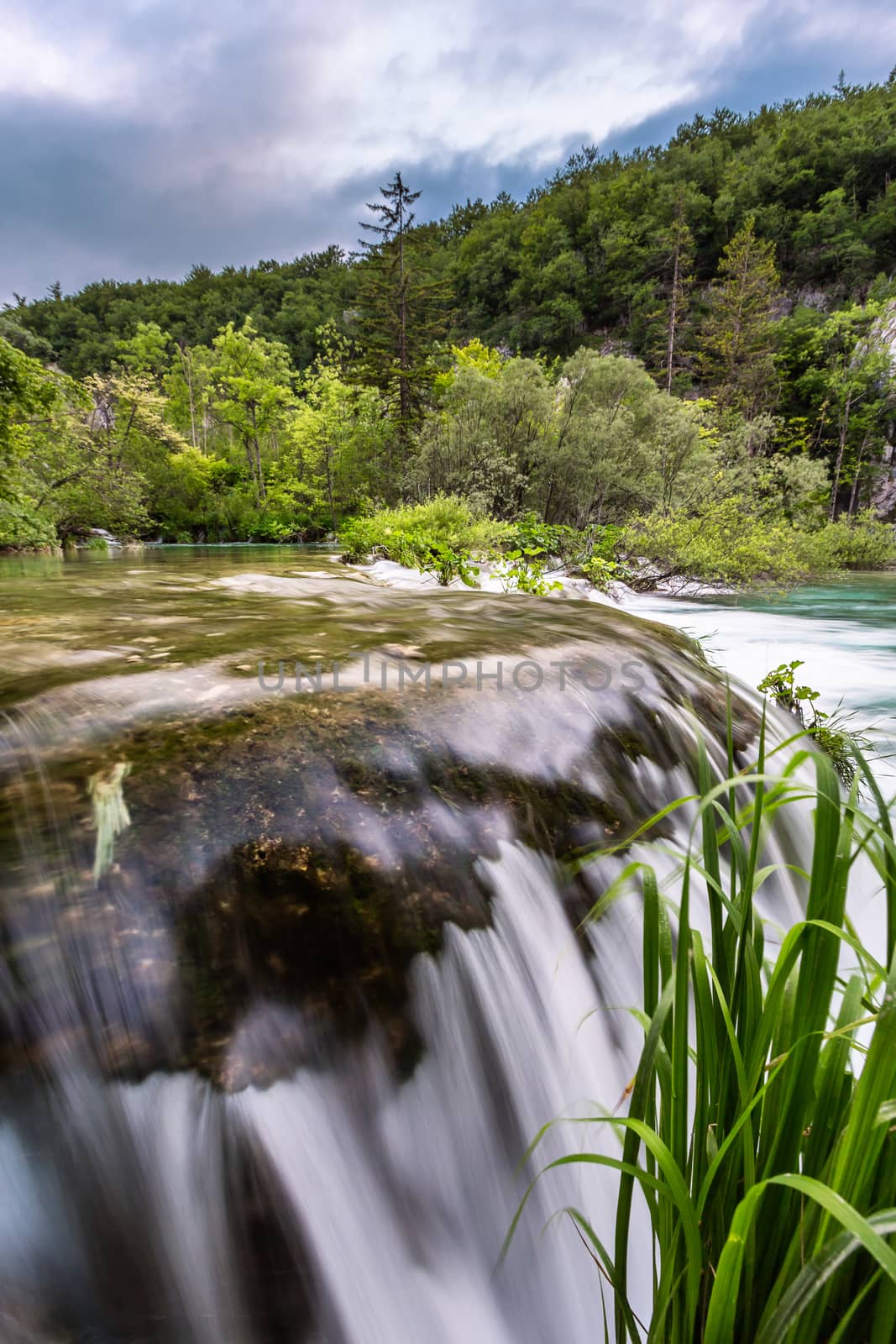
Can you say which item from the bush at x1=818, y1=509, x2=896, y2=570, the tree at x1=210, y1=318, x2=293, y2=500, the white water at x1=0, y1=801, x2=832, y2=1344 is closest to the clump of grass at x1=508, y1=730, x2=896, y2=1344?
the white water at x1=0, y1=801, x2=832, y2=1344

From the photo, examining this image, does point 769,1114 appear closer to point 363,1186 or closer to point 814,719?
point 363,1186

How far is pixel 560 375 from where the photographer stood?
24.1 m

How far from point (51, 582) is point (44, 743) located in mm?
6024

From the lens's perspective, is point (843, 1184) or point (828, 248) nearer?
point (843, 1184)

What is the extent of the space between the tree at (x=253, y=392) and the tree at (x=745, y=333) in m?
22.7

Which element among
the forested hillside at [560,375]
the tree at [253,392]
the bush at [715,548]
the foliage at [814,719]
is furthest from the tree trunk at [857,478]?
the tree at [253,392]

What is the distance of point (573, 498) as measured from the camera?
1475 centimetres

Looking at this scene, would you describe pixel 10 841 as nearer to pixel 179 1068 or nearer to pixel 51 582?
pixel 179 1068

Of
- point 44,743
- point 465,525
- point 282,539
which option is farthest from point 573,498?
point 282,539

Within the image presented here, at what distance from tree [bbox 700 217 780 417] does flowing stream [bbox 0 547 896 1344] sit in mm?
31678

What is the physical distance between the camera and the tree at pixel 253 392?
96.2 feet

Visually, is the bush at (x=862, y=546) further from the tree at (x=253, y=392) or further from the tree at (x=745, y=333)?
the tree at (x=253, y=392)

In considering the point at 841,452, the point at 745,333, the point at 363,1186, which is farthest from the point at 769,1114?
the point at 745,333

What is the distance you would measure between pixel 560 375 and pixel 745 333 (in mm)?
12418
